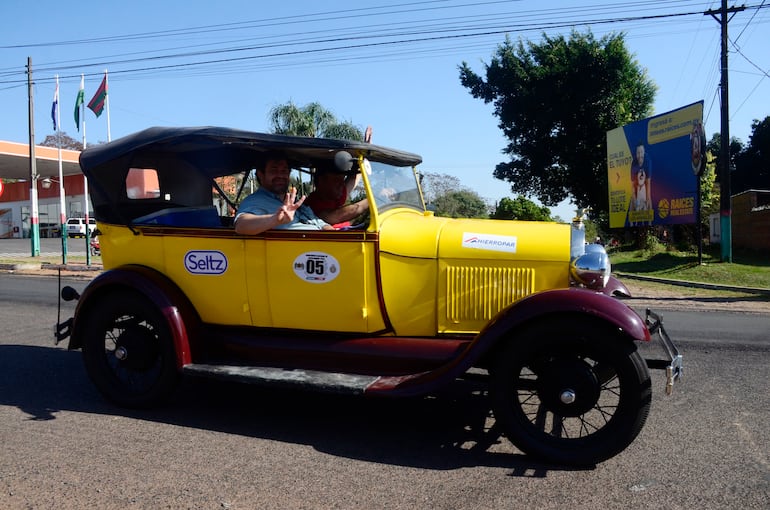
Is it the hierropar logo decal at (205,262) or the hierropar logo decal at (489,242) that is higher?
the hierropar logo decal at (489,242)

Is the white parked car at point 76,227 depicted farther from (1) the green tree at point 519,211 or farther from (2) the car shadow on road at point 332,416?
(2) the car shadow on road at point 332,416

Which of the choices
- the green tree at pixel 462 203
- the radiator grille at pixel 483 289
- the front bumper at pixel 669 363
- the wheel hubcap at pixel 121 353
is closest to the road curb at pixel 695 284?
the front bumper at pixel 669 363

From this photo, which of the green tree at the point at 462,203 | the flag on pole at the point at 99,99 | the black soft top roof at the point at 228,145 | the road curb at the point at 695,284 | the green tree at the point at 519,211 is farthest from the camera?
the green tree at the point at 462,203

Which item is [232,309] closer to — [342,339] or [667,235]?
[342,339]

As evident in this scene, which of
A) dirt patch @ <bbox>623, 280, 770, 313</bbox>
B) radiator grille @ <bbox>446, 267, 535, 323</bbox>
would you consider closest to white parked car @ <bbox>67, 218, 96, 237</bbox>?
dirt patch @ <bbox>623, 280, 770, 313</bbox>

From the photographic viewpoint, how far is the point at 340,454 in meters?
3.56

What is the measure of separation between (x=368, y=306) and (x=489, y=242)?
2.98ft

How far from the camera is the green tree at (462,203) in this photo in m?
38.2

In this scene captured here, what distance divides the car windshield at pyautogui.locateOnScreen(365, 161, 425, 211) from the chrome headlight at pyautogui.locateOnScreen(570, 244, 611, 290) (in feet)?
4.55

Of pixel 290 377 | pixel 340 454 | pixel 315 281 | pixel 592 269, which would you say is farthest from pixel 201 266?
pixel 592 269

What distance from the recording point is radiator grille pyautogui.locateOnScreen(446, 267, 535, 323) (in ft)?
12.6

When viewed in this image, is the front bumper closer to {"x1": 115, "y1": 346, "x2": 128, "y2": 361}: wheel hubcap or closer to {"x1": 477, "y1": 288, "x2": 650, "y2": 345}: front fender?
{"x1": 477, "y1": 288, "x2": 650, "y2": 345}: front fender

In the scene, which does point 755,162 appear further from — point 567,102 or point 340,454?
point 340,454

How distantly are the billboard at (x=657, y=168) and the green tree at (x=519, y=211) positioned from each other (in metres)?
3.77
